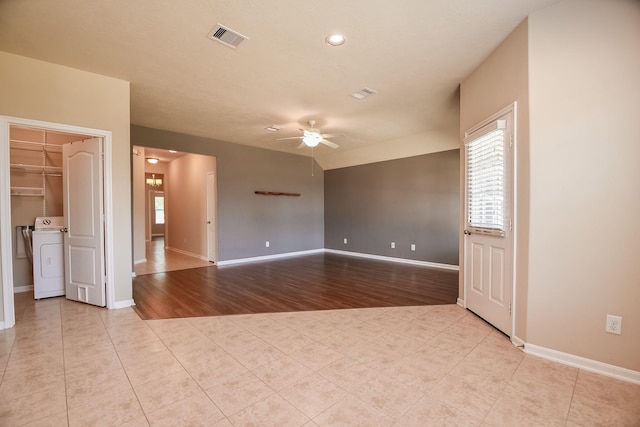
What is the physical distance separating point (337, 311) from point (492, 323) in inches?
67.1

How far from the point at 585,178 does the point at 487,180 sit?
87 centimetres

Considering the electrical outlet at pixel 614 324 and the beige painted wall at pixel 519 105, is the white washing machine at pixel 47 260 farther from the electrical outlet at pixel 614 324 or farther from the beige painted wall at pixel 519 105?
the electrical outlet at pixel 614 324

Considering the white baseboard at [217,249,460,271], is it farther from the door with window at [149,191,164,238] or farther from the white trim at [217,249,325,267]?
the door with window at [149,191,164,238]

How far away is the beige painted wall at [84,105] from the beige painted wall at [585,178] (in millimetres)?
4546

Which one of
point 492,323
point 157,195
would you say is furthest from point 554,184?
point 157,195

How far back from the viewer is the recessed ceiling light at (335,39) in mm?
2631

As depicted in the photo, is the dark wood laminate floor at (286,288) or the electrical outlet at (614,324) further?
the dark wood laminate floor at (286,288)

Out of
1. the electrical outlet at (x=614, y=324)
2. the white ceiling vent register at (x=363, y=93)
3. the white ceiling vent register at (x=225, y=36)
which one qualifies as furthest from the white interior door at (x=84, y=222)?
the electrical outlet at (x=614, y=324)

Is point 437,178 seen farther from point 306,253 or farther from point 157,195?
point 157,195

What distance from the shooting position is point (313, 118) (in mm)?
4980

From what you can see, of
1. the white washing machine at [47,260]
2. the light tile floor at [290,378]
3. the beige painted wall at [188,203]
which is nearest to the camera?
the light tile floor at [290,378]

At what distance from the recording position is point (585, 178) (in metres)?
2.18

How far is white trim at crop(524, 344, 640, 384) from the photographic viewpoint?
6.69ft

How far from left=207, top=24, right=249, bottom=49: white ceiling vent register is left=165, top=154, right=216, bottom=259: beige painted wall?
4.08 meters
